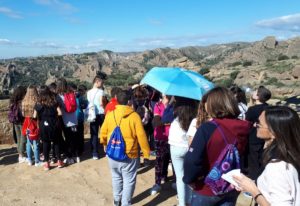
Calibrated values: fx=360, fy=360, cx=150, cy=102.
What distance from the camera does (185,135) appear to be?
4.78m

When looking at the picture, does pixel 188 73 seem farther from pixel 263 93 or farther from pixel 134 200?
pixel 134 200

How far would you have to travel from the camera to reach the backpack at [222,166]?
3.04 meters

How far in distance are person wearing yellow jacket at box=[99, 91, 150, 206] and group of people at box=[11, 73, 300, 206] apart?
0.01m

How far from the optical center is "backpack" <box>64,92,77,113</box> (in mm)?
7082

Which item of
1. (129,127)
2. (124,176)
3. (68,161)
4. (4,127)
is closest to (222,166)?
(129,127)

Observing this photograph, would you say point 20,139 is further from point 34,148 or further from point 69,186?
point 69,186

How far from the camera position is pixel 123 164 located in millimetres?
4926

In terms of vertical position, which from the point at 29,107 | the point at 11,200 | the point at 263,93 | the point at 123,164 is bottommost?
the point at 11,200

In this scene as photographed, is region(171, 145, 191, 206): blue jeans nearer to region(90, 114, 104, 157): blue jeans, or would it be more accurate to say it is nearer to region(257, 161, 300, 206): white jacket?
region(257, 161, 300, 206): white jacket

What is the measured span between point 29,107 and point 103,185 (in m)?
2.12

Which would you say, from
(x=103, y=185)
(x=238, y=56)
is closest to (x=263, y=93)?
(x=103, y=185)

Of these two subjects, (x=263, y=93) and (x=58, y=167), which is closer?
(x=263, y=93)

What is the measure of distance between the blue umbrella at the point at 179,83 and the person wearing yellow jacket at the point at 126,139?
20.4 inches

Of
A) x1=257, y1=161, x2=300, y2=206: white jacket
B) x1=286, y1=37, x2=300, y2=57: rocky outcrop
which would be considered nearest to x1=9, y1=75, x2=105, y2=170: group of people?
x1=257, y1=161, x2=300, y2=206: white jacket
